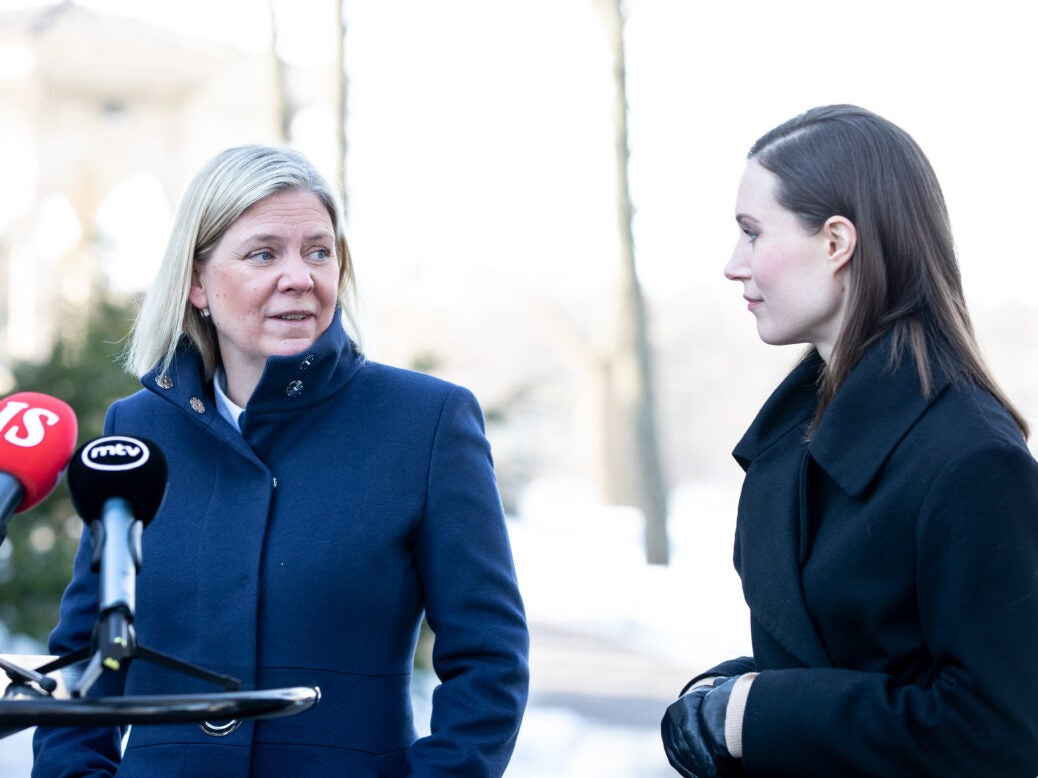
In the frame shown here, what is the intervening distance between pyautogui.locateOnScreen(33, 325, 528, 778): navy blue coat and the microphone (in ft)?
1.78

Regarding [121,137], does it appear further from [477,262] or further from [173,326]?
[173,326]

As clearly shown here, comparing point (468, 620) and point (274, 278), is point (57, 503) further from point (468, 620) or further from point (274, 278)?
point (468, 620)

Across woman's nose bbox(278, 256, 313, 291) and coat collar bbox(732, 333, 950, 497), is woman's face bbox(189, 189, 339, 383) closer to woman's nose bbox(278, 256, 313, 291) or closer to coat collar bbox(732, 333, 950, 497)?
woman's nose bbox(278, 256, 313, 291)

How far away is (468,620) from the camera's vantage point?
1.90m

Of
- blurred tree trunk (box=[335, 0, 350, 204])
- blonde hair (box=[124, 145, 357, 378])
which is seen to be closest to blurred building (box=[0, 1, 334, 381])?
blurred tree trunk (box=[335, 0, 350, 204])

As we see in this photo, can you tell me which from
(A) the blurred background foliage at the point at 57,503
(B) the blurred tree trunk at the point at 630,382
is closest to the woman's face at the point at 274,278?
(A) the blurred background foliage at the point at 57,503

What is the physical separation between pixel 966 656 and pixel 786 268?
544mm

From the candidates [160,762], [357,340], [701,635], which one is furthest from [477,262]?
[160,762]

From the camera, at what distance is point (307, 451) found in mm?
2012

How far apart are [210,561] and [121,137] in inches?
298

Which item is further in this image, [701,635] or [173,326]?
[701,635]

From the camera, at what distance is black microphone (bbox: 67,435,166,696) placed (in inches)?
45.0

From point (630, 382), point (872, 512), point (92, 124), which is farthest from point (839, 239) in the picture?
point (92, 124)

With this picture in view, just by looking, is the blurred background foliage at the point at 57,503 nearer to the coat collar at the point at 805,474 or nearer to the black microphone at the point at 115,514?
the coat collar at the point at 805,474
